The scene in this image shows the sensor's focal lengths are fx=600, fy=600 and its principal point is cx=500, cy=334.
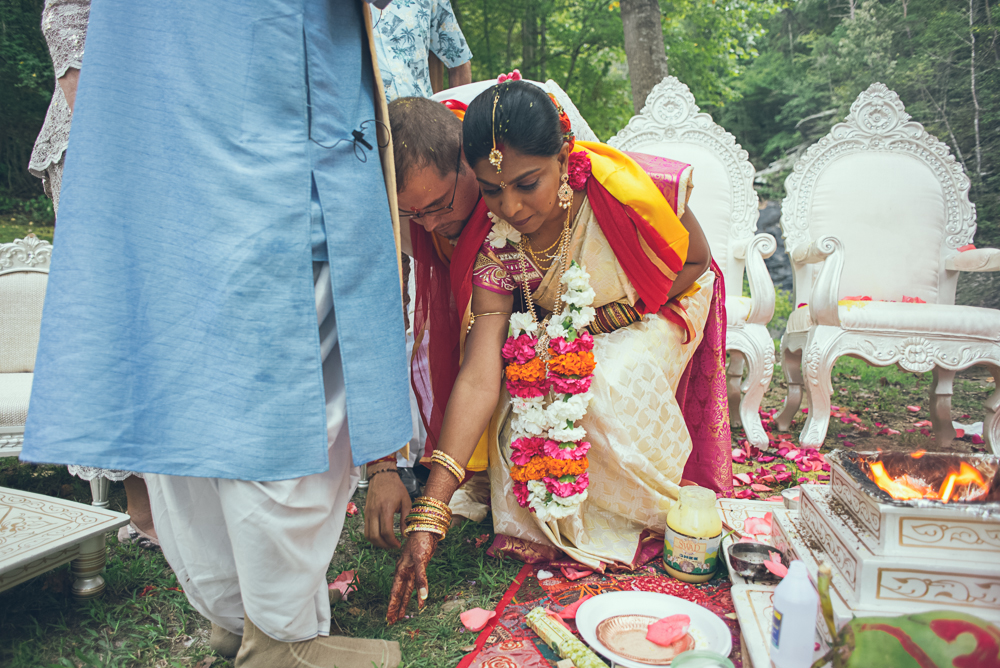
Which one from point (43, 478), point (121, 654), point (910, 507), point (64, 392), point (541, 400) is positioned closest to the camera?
point (64, 392)

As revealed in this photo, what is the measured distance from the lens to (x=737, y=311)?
11.7ft

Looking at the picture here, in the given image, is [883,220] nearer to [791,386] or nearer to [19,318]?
[791,386]

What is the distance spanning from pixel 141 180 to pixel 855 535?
1752 millimetres

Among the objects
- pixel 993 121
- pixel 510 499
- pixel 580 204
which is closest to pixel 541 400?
pixel 510 499

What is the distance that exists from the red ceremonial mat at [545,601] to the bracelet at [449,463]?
1.39 ft

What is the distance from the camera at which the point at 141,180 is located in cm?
123

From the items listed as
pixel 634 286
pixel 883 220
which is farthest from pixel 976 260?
pixel 634 286

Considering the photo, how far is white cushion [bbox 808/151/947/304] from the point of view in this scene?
4.04 metres

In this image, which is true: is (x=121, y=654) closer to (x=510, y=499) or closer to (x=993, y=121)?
(x=510, y=499)

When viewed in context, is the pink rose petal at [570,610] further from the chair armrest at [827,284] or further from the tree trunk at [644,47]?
the tree trunk at [644,47]

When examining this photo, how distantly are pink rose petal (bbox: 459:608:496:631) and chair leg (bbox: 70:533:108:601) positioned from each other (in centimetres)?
121

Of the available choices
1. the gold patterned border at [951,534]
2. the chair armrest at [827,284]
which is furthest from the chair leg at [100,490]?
the chair armrest at [827,284]

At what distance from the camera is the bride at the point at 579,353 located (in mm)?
2059

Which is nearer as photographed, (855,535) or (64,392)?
(64,392)
